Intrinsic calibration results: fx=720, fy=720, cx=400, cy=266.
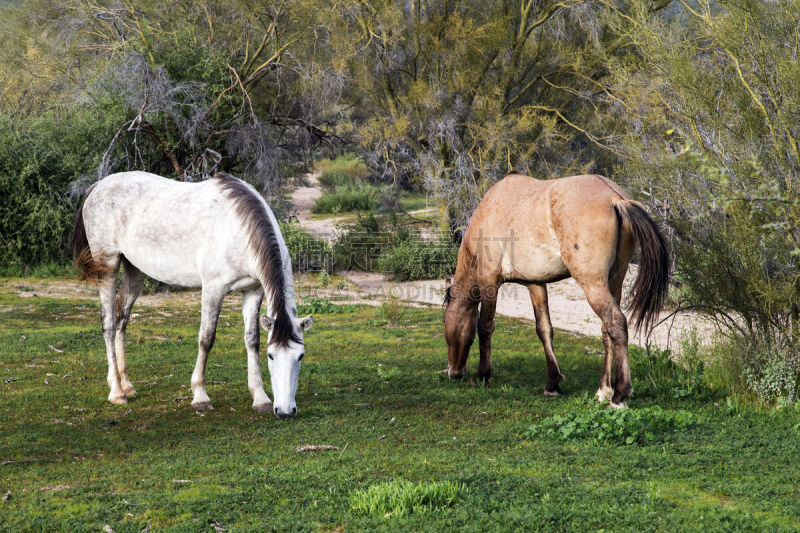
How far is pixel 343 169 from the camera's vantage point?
1242 inches

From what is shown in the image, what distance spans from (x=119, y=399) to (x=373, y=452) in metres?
2.77

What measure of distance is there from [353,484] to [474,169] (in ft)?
37.1

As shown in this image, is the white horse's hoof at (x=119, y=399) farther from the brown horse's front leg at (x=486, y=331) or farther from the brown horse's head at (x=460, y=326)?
the brown horse's front leg at (x=486, y=331)

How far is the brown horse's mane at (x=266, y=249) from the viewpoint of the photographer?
583cm

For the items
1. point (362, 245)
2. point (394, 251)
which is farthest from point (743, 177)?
point (362, 245)

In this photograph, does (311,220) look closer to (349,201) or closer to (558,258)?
(349,201)

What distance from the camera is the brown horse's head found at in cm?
738

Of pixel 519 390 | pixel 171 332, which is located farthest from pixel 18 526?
pixel 171 332

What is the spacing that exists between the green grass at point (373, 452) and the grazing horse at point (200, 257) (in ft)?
1.47

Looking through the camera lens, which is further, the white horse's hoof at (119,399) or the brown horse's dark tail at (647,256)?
the white horse's hoof at (119,399)

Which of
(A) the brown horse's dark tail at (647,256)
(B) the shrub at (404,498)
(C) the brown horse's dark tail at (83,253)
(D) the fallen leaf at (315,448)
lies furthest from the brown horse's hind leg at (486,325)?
(C) the brown horse's dark tail at (83,253)

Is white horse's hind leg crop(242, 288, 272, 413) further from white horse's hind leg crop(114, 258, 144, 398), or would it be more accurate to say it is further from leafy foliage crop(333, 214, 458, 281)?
leafy foliage crop(333, 214, 458, 281)

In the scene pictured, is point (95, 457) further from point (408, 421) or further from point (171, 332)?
point (171, 332)

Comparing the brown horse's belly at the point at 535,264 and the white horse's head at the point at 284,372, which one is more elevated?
the brown horse's belly at the point at 535,264
